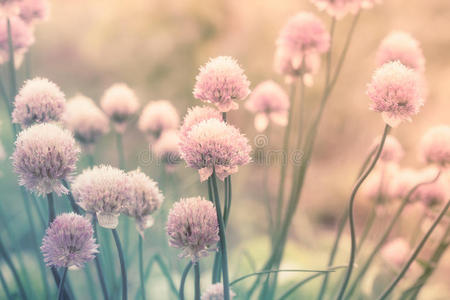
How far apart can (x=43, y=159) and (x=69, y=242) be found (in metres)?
0.05

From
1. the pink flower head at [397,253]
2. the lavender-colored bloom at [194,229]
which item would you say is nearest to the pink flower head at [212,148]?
the lavender-colored bloom at [194,229]

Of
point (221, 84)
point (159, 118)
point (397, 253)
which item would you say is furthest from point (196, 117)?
point (397, 253)

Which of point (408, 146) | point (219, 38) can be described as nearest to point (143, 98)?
point (219, 38)

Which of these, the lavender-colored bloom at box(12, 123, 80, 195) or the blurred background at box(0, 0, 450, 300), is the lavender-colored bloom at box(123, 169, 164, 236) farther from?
the blurred background at box(0, 0, 450, 300)

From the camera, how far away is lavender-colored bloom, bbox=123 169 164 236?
31cm

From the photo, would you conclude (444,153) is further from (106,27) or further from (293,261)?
(106,27)

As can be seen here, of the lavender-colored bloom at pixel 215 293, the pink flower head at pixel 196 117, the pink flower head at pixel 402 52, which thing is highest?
the pink flower head at pixel 402 52

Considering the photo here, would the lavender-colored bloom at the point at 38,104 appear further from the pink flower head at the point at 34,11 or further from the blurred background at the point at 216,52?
the blurred background at the point at 216,52

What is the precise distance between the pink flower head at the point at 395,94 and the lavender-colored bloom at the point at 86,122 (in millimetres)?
321

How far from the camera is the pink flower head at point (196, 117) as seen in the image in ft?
1.00

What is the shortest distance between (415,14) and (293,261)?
0.73m

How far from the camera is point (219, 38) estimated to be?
3.58 ft

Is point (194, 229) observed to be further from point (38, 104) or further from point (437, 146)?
point (437, 146)

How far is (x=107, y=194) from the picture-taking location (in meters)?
0.29
